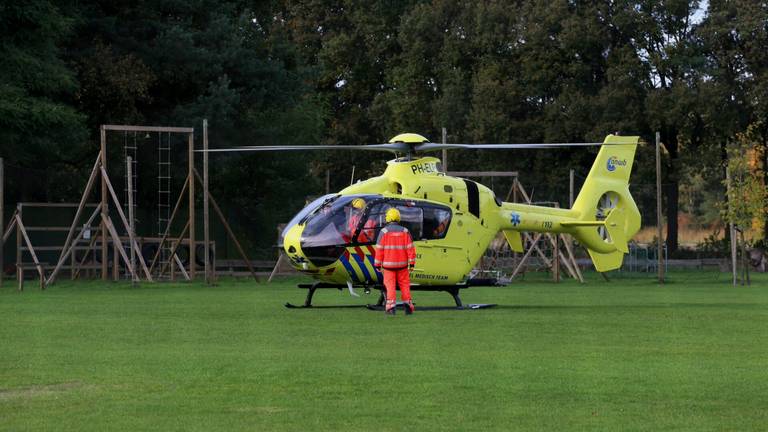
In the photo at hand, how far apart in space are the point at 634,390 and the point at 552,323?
9021mm

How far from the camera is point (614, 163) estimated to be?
31.5m

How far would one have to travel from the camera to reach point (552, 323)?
2206 centimetres

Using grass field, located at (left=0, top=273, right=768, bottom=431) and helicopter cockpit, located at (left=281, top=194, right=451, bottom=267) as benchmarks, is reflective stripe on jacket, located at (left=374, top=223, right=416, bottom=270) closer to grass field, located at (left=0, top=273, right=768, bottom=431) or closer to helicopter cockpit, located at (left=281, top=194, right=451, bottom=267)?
grass field, located at (left=0, top=273, right=768, bottom=431)

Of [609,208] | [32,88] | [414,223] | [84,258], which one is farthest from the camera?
[32,88]

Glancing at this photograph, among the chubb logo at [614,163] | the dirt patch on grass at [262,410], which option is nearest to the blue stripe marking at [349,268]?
the chubb logo at [614,163]

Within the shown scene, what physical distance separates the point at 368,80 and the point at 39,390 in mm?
62607

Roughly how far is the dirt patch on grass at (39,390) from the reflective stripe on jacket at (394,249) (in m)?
10.5

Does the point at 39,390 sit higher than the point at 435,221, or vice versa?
the point at 435,221

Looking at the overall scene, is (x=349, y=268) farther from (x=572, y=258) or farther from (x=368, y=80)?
(x=368, y=80)

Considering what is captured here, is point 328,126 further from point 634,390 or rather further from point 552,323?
point 634,390

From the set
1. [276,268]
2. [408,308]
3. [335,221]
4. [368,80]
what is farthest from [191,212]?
[368,80]

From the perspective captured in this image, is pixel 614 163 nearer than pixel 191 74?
Yes

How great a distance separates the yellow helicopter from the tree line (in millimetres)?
17047

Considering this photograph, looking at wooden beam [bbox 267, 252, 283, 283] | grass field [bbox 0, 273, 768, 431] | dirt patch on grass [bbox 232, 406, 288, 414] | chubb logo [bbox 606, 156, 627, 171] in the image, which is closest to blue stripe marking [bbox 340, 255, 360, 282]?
grass field [bbox 0, 273, 768, 431]
